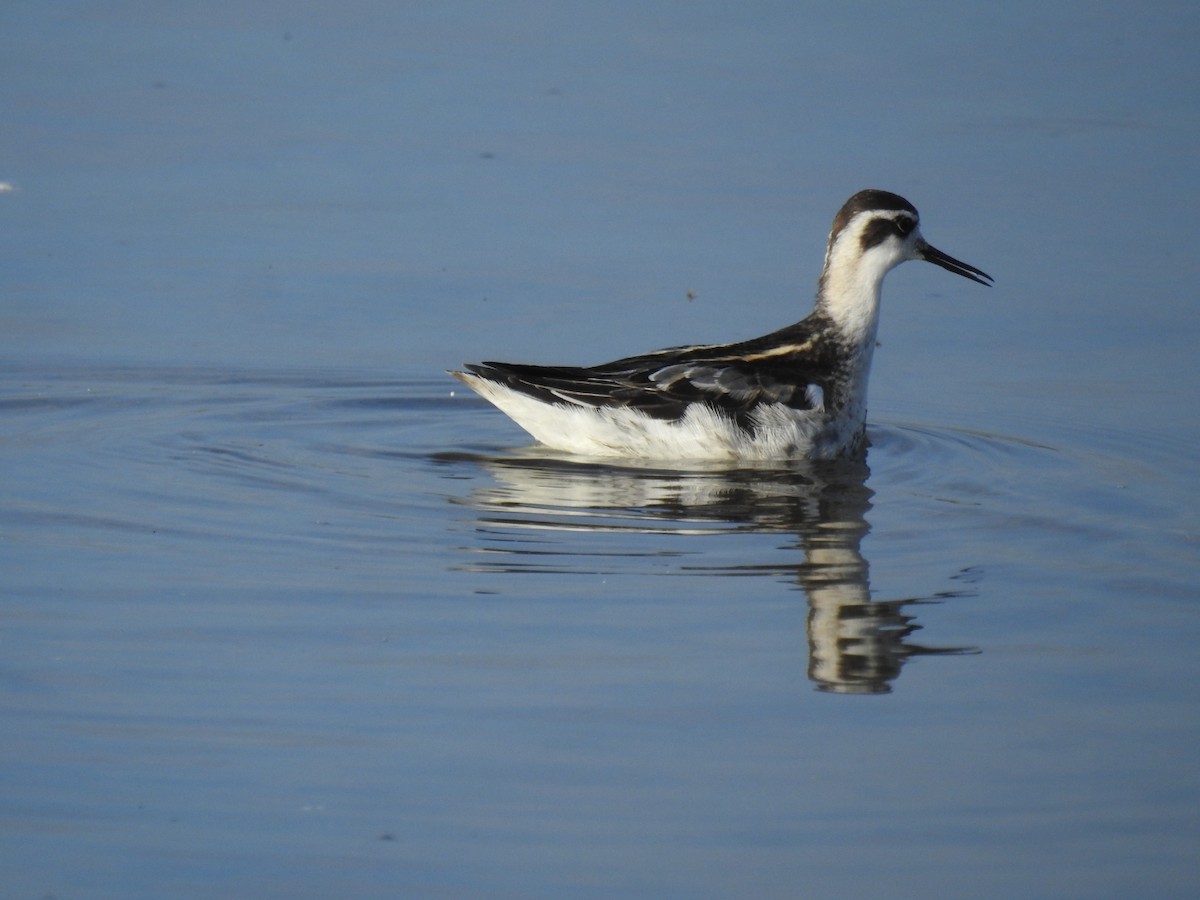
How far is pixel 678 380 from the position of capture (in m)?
11.2

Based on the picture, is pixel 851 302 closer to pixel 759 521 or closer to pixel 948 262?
pixel 948 262

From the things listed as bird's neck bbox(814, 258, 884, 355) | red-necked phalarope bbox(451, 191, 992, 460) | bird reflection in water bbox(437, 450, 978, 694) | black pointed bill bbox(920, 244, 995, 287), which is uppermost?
black pointed bill bbox(920, 244, 995, 287)

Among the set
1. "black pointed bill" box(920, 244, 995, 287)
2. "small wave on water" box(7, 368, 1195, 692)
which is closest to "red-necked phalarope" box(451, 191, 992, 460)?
"small wave on water" box(7, 368, 1195, 692)

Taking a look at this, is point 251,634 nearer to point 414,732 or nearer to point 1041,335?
point 414,732

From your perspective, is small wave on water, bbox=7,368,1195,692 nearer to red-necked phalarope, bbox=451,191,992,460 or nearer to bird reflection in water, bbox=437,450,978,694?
bird reflection in water, bbox=437,450,978,694

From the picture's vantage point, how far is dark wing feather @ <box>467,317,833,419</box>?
11.1 m

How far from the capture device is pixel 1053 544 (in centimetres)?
930

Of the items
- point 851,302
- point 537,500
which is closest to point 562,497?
point 537,500

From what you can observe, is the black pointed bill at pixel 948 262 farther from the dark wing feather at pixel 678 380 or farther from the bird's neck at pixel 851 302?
the dark wing feather at pixel 678 380

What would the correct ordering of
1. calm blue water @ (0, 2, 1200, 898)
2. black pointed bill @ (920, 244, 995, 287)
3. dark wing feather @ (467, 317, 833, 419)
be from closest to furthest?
calm blue water @ (0, 2, 1200, 898)
dark wing feather @ (467, 317, 833, 419)
black pointed bill @ (920, 244, 995, 287)

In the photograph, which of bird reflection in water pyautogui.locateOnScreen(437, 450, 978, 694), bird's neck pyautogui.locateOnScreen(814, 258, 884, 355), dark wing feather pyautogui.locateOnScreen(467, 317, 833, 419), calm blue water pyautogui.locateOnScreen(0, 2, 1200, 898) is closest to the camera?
calm blue water pyautogui.locateOnScreen(0, 2, 1200, 898)

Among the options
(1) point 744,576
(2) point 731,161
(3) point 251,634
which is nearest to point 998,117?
(2) point 731,161

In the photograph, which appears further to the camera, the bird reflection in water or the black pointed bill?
the black pointed bill

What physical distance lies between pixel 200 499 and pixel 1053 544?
4073mm
